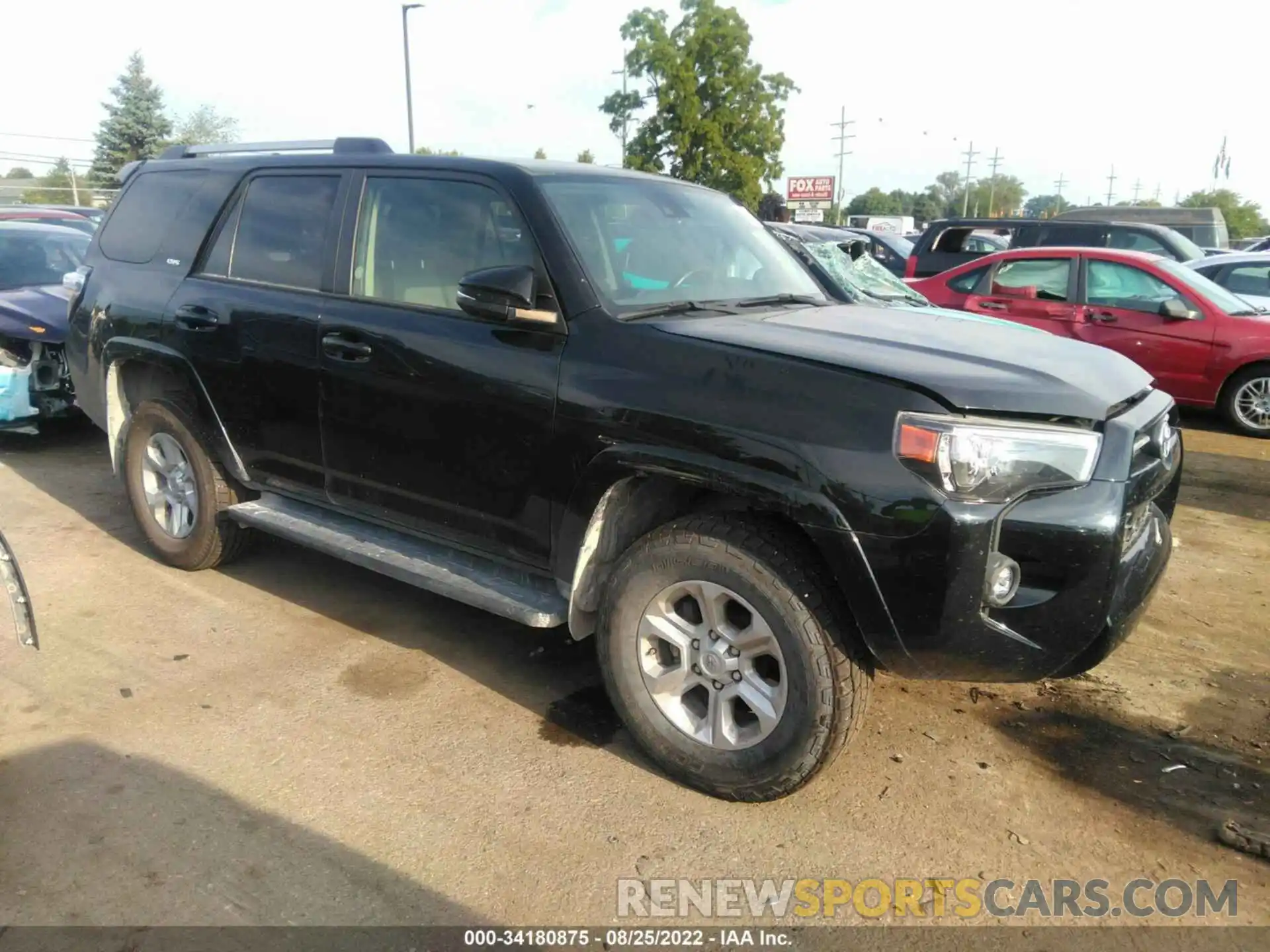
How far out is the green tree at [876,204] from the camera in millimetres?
106875

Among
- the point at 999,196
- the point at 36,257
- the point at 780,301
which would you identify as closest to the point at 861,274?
the point at 780,301

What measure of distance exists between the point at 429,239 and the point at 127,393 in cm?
228

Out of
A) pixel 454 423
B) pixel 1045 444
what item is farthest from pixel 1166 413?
pixel 454 423

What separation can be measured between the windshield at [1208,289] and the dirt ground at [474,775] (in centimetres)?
523

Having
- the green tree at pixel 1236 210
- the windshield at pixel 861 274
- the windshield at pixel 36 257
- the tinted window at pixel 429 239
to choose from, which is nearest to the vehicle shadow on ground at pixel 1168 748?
the tinted window at pixel 429 239

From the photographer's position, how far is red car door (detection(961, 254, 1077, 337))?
9055 mm

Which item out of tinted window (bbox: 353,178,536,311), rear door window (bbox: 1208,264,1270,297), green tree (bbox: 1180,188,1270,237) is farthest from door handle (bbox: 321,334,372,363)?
green tree (bbox: 1180,188,1270,237)

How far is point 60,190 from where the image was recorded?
30016mm

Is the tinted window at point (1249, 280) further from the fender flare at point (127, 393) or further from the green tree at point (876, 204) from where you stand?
the green tree at point (876, 204)

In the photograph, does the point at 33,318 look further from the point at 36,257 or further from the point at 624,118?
the point at 624,118

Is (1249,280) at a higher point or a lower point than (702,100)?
lower

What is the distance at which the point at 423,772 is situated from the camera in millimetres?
3182

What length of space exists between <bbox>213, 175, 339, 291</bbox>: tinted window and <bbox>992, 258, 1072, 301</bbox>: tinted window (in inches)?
289

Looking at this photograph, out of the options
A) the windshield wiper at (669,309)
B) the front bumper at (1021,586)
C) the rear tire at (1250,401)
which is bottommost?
the rear tire at (1250,401)
